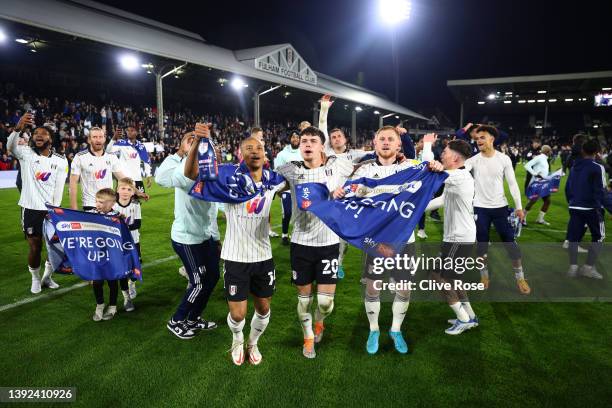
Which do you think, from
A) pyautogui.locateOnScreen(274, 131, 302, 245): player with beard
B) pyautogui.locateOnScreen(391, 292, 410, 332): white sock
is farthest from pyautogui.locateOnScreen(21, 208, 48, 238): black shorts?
pyautogui.locateOnScreen(391, 292, 410, 332): white sock

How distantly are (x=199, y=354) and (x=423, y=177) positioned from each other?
109 inches

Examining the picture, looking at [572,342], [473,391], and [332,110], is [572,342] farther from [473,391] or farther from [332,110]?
[332,110]

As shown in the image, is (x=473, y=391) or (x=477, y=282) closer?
(x=473, y=391)

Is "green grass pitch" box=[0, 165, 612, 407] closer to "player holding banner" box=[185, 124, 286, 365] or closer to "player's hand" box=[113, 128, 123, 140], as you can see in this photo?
"player holding banner" box=[185, 124, 286, 365]

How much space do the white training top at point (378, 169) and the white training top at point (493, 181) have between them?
6.21ft

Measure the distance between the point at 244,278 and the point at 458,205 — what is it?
237 centimetres

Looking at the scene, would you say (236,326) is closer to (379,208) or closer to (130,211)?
(379,208)

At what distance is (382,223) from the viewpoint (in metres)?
3.71

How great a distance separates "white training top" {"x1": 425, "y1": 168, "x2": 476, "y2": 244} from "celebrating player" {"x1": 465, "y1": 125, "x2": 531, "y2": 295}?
1247 millimetres

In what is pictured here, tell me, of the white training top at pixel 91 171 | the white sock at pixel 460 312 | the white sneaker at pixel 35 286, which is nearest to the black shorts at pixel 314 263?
the white sock at pixel 460 312

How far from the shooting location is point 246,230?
3.46 metres

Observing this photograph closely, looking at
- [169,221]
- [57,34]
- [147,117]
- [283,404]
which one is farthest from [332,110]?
[283,404]

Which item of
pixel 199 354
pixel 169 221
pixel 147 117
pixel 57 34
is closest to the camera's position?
pixel 199 354

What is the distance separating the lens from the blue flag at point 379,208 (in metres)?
3.64
